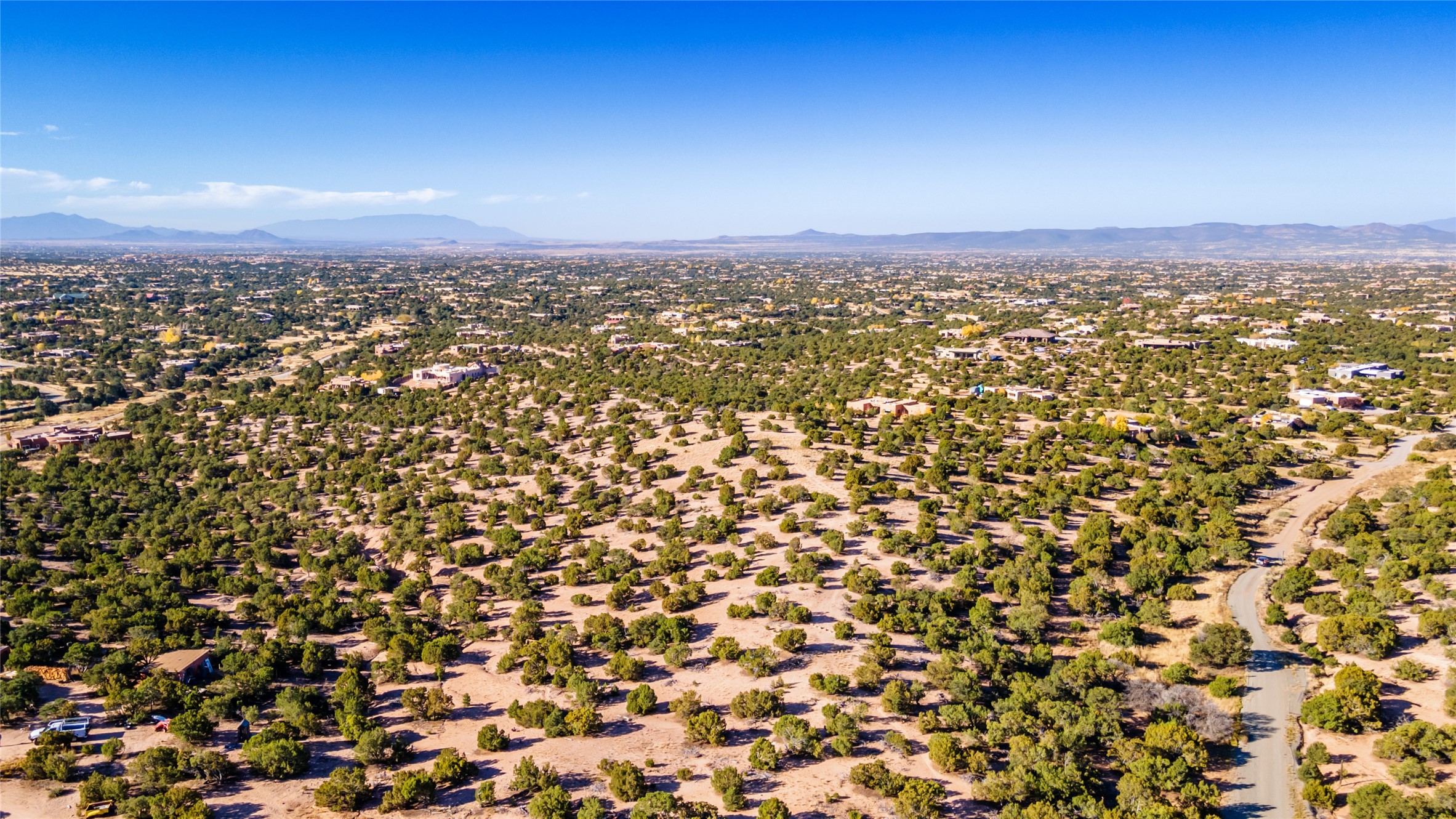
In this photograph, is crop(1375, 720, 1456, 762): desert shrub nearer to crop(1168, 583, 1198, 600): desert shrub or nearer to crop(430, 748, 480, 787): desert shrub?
crop(1168, 583, 1198, 600): desert shrub

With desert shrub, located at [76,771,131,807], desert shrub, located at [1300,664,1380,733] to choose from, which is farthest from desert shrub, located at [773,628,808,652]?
desert shrub, located at [76,771,131,807]

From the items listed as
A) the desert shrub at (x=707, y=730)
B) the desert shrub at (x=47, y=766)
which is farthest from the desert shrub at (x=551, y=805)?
the desert shrub at (x=47, y=766)

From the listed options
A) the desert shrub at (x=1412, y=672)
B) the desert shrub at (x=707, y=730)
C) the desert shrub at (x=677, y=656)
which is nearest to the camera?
the desert shrub at (x=707, y=730)

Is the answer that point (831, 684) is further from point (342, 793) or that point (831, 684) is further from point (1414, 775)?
point (1414, 775)

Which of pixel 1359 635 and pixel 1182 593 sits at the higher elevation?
pixel 1359 635

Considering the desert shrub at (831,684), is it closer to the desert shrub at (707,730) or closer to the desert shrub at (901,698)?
the desert shrub at (901,698)

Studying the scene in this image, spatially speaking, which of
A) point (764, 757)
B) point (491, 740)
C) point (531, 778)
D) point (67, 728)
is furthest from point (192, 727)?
point (764, 757)

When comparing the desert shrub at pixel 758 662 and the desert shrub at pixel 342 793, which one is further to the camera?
the desert shrub at pixel 758 662
